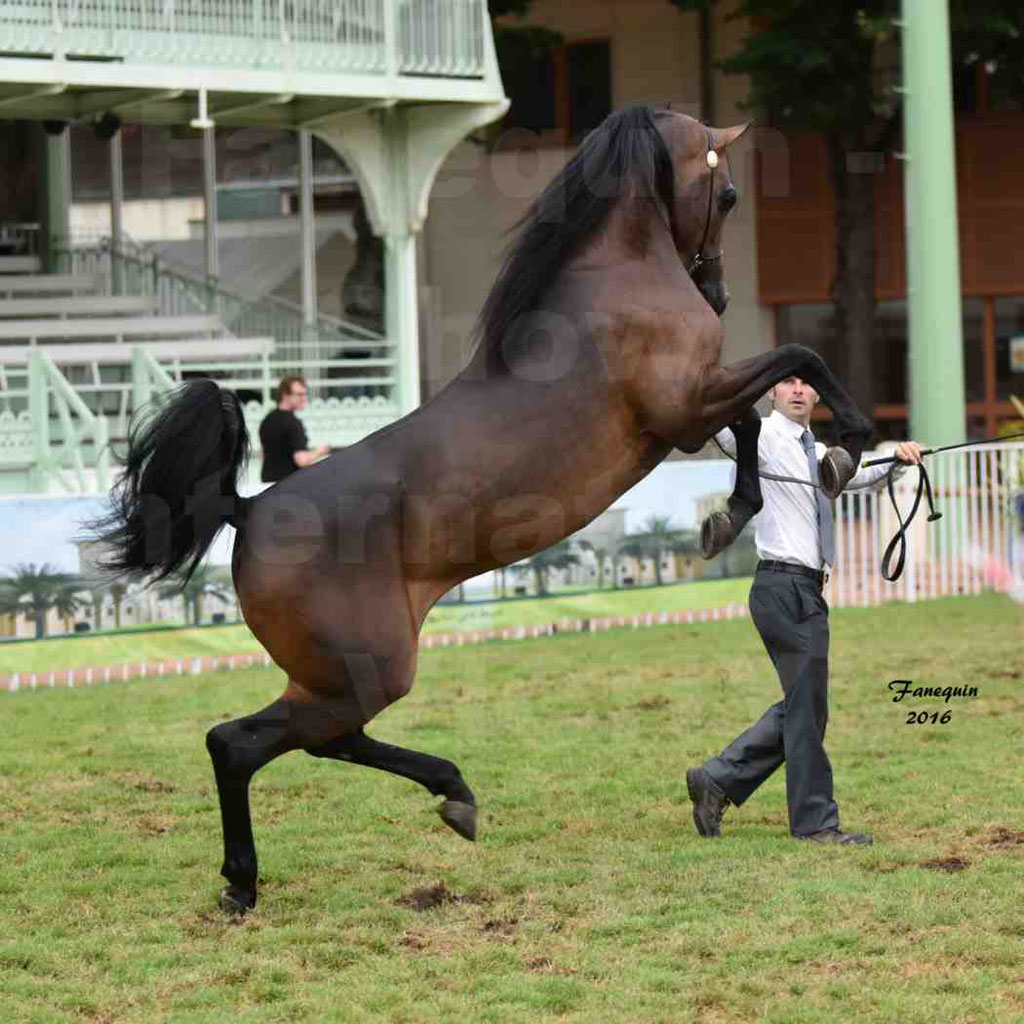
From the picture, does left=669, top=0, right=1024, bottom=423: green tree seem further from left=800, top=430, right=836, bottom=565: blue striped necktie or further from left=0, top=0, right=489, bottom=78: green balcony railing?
left=800, top=430, right=836, bottom=565: blue striped necktie

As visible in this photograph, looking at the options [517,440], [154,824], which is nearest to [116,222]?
[154,824]

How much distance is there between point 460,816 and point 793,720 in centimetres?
146

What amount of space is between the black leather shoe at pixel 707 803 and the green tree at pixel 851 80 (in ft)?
49.1

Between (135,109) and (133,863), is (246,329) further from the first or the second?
(133,863)

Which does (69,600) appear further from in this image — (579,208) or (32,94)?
(579,208)

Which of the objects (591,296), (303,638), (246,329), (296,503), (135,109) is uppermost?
(135,109)

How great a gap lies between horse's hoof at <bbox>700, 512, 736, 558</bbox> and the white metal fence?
8357 millimetres

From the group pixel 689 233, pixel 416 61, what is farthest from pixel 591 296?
pixel 416 61

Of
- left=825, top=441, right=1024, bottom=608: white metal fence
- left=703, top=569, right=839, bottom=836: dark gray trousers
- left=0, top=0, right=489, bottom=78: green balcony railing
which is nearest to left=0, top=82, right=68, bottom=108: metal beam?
left=0, top=0, right=489, bottom=78: green balcony railing

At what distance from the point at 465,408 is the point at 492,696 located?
5.14 metres

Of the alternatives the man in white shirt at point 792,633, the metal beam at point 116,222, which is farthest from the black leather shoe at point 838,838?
the metal beam at point 116,222

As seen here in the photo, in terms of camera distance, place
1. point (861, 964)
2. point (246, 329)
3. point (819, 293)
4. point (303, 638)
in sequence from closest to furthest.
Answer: point (861, 964) < point (303, 638) < point (246, 329) < point (819, 293)

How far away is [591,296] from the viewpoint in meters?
5.41

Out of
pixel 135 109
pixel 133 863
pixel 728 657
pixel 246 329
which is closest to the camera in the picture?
pixel 133 863
